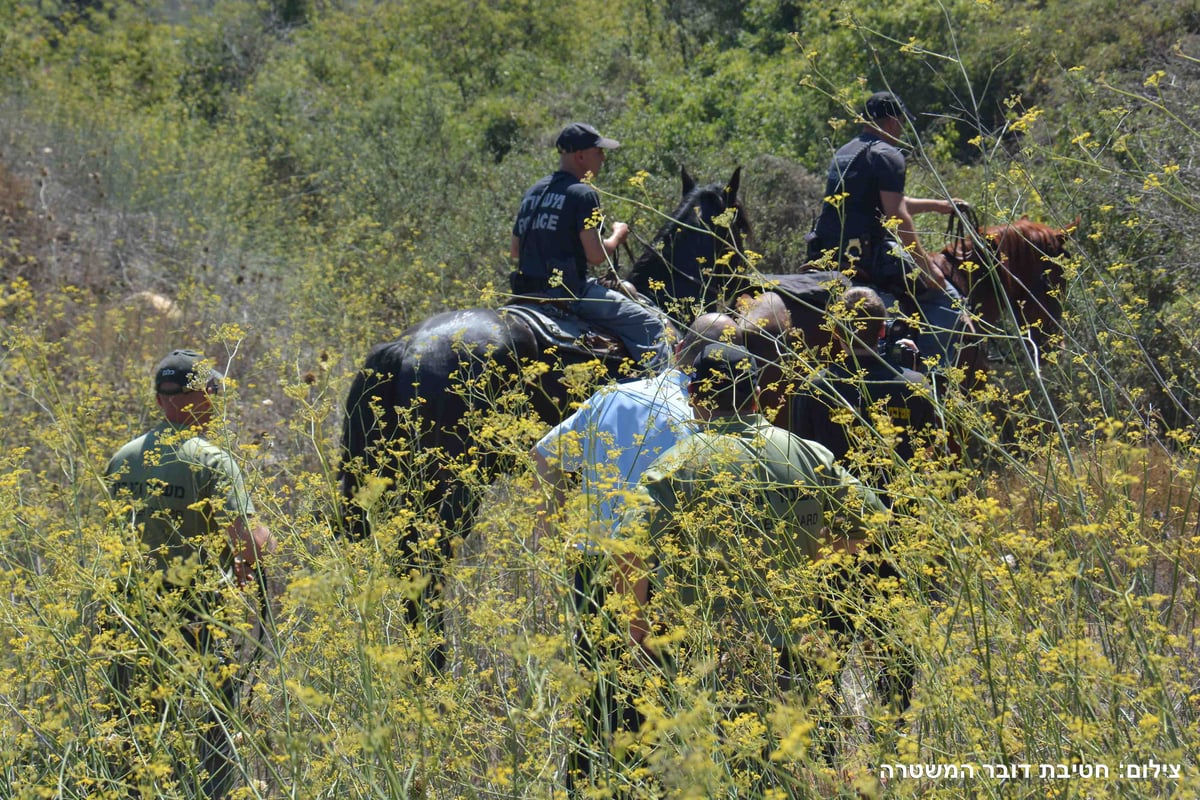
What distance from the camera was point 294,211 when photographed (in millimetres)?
12352

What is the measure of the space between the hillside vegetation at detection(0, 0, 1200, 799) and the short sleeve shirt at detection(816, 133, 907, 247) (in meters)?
0.49

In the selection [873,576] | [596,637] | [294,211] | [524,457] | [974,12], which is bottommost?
[294,211]

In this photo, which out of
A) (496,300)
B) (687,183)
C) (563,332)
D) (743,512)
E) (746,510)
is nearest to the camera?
(743,512)

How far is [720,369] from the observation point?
292cm

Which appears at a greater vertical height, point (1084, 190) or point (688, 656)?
point (688, 656)

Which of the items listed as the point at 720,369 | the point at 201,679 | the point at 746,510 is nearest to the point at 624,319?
the point at 720,369

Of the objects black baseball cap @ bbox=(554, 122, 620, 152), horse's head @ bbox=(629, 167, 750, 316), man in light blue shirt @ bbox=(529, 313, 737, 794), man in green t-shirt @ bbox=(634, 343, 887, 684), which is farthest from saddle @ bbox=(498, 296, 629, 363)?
man in green t-shirt @ bbox=(634, 343, 887, 684)

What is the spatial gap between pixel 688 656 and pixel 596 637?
565 mm

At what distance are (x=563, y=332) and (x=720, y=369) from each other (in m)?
2.41

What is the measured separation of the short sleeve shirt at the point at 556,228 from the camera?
17.6ft

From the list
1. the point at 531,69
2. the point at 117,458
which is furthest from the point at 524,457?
the point at 531,69

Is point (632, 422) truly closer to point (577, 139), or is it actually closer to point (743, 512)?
point (743, 512)

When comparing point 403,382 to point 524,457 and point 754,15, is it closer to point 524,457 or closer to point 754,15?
point 524,457

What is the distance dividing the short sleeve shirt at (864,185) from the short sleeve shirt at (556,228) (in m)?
1.18
